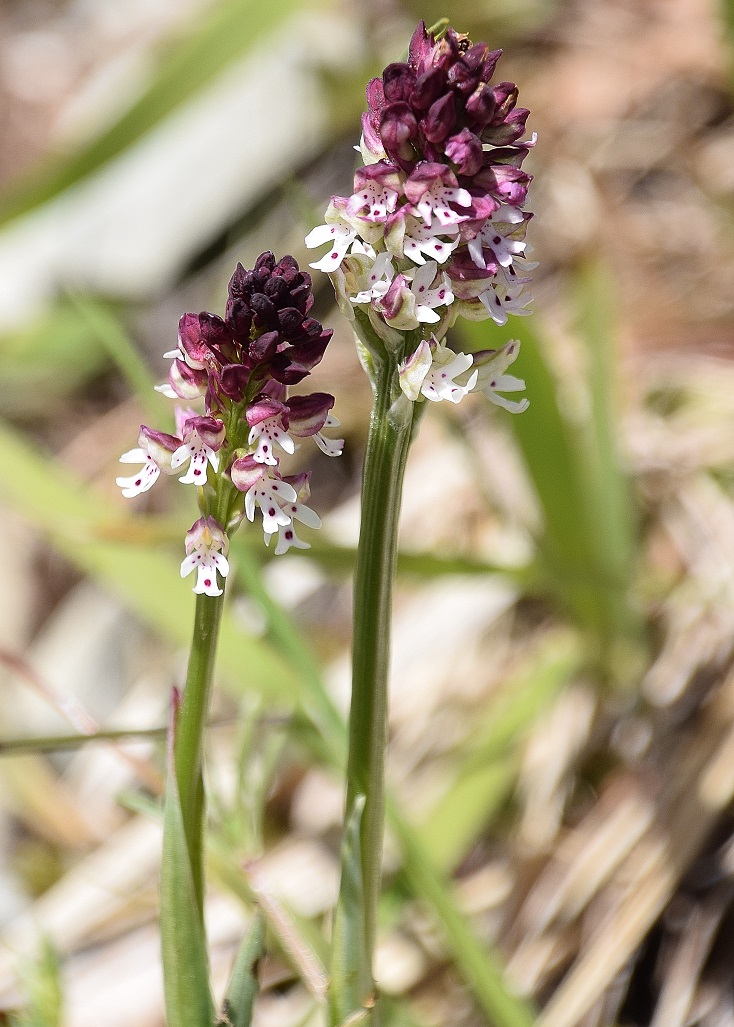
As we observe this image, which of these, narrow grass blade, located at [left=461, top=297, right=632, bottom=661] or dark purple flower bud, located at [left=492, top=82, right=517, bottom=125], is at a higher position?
narrow grass blade, located at [left=461, top=297, right=632, bottom=661]

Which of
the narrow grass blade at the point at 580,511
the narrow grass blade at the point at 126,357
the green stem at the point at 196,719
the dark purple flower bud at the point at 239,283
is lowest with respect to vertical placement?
the green stem at the point at 196,719

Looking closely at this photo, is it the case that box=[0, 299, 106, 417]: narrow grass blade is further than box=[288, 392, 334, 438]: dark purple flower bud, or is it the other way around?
box=[0, 299, 106, 417]: narrow grass blade

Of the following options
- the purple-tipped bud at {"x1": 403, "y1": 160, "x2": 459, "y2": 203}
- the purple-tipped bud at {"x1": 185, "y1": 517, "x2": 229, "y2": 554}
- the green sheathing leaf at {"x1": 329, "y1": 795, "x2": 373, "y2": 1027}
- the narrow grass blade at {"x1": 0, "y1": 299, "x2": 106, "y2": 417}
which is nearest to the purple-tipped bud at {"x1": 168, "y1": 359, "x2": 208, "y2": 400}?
the purple-tipped bud at {"x1": 185, "y1": 517, "x2": 229, "y2": 554}

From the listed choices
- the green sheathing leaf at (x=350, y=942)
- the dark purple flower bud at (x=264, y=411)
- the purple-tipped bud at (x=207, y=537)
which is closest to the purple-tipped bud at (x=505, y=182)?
the dark purple flower bud at (x=264, y=411)

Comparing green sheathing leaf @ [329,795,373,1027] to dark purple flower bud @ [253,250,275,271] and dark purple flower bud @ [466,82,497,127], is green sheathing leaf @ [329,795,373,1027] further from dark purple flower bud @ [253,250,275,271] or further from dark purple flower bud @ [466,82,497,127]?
dark purple flower bud @ [466,82,497,127]

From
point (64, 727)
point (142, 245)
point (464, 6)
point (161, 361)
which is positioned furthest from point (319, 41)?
point (64, 727)

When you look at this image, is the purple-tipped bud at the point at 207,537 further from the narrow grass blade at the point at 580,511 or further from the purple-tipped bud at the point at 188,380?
the narrow grass blade at the point at 580,511

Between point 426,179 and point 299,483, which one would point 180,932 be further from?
point 426,179

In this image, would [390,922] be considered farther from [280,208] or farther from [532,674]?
[280,208]
